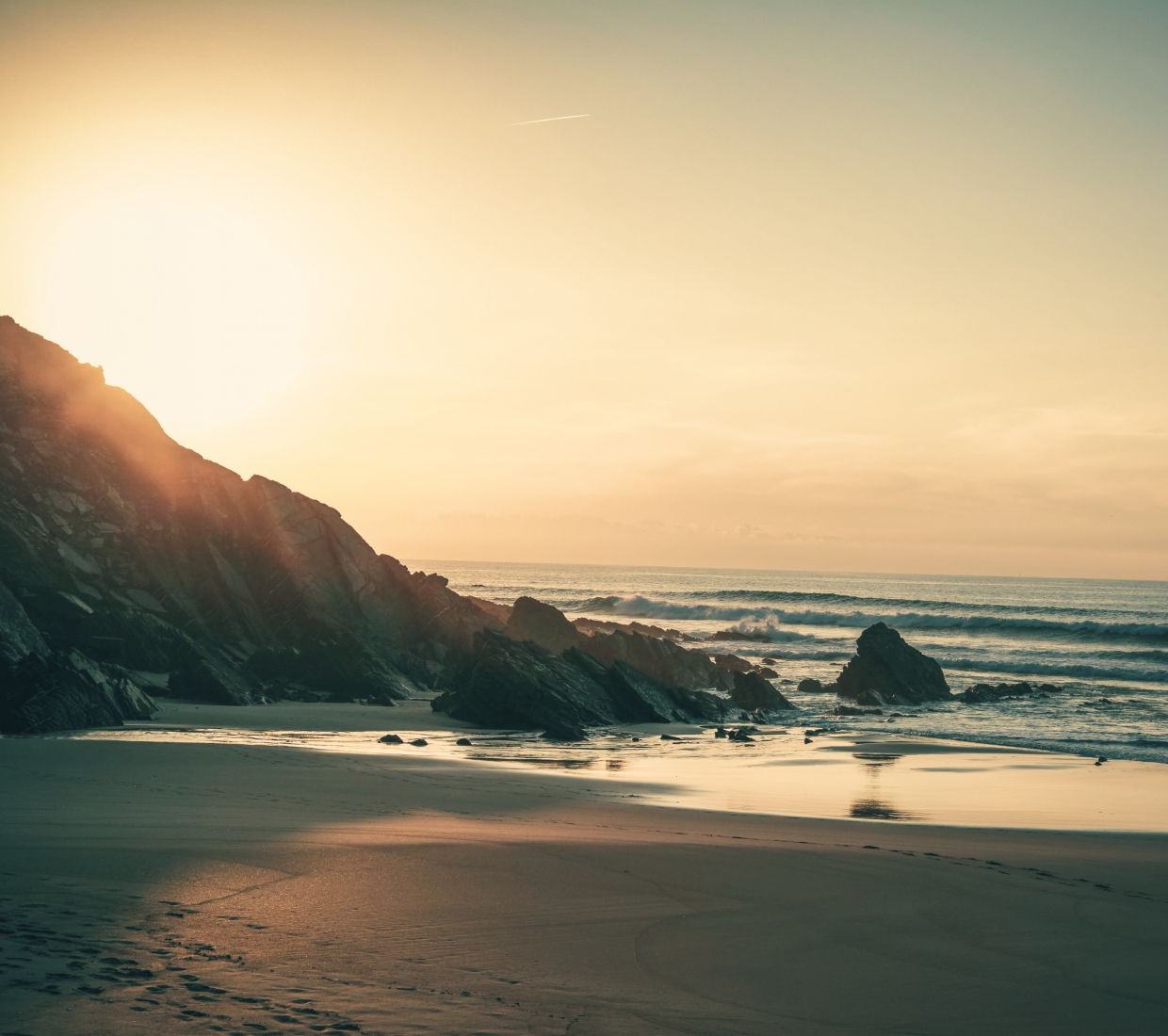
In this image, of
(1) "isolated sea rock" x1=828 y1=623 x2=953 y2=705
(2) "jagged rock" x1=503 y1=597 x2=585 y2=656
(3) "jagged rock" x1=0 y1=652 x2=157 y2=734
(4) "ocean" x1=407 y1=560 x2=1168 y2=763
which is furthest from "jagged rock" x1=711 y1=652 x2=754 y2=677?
(3) "jagged rock" x1=0 y1=652 x2=157 y2=734

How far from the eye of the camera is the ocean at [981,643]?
81.8 feet

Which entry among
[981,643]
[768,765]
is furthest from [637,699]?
[981,643]

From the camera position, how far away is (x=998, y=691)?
32906 millimetres

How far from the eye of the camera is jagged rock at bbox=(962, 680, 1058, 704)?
31.7 m

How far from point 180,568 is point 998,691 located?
2706 centimetres

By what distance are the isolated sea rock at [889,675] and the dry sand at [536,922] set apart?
21.6 metres

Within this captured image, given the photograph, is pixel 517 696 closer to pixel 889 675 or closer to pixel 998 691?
pixel 889 675

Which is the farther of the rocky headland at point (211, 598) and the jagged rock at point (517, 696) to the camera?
the rocky headland at point (211, 598)

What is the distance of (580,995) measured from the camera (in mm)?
4887

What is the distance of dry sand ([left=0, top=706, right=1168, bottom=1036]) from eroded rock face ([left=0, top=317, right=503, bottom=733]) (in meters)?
11.6

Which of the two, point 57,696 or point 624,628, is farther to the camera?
point 624,628

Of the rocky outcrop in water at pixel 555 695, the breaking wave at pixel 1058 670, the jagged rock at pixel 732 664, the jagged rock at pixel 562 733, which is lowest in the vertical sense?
the breaking wave at pixel 1058 670

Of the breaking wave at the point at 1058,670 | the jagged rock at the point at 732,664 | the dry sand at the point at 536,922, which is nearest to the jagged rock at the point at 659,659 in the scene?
the jagged rock at the point at 732,664

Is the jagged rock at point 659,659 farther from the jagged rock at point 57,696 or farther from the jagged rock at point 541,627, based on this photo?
the jagged rock at point 57,696
